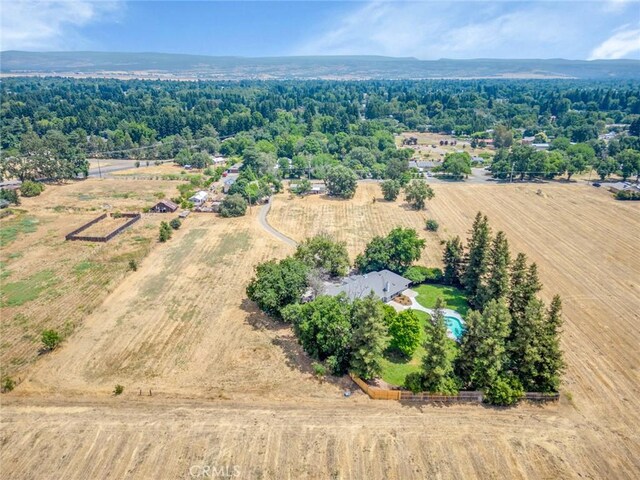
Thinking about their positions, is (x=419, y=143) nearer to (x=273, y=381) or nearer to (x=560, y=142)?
(x=560, y=142)

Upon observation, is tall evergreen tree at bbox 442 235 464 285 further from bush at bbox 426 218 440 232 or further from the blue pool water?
bush at bbox 426 218 440 232

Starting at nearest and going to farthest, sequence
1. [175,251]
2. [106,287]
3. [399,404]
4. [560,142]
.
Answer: [399,404]
[106,287]
[175,251]
[560,142]

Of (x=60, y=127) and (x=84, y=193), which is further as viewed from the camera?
(x=60, y=127)

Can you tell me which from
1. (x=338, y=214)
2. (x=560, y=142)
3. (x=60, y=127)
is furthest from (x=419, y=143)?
(x=60, y=127)

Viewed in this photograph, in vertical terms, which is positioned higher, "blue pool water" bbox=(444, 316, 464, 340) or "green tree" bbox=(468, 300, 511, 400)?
"green tree" bbox=(468, 300, 511, 400)

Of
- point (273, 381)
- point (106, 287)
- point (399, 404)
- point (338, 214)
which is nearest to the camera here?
point (399, 404)

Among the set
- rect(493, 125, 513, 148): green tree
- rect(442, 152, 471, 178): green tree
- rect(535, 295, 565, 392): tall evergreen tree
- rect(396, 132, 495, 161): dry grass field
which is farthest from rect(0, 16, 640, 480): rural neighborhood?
rect(493, 125, 513, 148): green tree

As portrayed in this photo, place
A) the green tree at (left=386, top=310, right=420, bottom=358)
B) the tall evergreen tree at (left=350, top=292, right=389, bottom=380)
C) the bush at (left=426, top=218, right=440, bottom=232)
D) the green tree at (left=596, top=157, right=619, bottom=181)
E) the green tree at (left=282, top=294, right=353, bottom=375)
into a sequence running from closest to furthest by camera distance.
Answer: the tall evergreen tree at (left=350, top=292, right=389, bottom=380)
the green tree at (left=282, top=294, right=353, bottom=375)
the green tree at (left=386, top=310, right=420, bottom=358)
the bush at (left=426, top=218, right=440, bottom=232)
the green tree at (left=596, top=157, right=619, bottom=181)

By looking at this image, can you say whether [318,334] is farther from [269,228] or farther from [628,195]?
[628,195]
